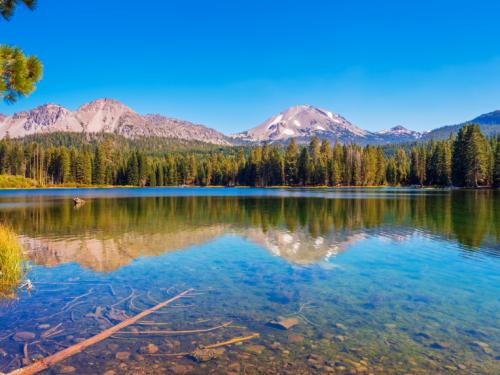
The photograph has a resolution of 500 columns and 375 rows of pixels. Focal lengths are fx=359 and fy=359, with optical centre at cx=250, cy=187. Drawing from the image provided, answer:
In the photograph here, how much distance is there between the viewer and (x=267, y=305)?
12.3 m

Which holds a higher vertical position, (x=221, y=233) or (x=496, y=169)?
(x=496, y=169)

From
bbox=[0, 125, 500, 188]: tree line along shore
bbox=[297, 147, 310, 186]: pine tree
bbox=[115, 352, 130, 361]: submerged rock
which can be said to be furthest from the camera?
bbox=[297, 147, 310, 186]: pine tree

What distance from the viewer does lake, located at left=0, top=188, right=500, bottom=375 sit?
849 centimetres

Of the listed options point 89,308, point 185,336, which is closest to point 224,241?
point 89,308

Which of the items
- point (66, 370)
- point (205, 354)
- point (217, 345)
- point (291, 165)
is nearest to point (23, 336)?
point (66, 370)

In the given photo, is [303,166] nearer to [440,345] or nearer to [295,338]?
[440,345]

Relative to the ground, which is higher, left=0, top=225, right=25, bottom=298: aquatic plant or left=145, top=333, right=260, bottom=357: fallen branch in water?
left=0, top=225, right=25, bottom=298: aquatic plant

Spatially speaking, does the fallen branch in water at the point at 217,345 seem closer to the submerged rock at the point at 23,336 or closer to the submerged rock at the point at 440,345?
the submerged rock at the point at 23,336

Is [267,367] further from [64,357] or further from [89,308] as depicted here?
[89,308]

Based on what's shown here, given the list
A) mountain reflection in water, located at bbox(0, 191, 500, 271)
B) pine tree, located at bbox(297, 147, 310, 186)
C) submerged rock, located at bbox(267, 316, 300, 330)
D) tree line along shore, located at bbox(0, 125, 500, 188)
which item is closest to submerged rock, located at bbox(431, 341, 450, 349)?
submerged rock, located at bbox(267, 316, 300, 330)

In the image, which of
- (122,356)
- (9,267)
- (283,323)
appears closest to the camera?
(122,356)

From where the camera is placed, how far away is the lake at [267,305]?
8492 mm

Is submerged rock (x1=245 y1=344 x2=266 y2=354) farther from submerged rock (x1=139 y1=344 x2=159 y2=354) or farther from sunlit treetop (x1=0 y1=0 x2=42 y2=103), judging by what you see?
sunlit treetop (x1=0 y1=0 x2=42 y2=103)

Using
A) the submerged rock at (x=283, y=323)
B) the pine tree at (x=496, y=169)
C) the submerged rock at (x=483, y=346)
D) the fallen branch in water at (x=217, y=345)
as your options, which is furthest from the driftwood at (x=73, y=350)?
the pine tree at (x=496, y=169)
